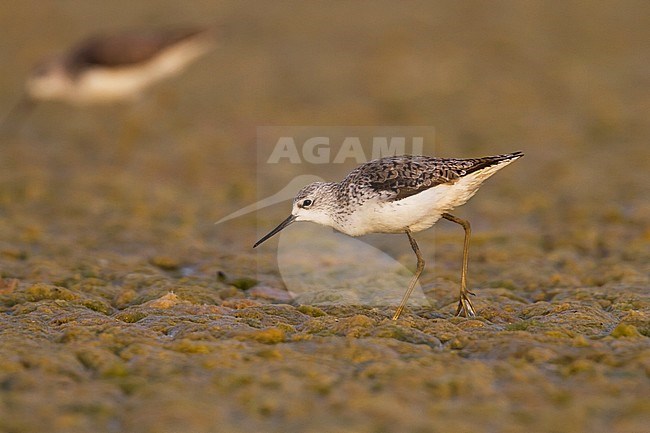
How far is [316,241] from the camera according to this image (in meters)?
7.98

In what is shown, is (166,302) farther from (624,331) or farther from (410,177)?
(624,331)

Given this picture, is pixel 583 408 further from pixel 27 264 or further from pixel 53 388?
pixel 27 264

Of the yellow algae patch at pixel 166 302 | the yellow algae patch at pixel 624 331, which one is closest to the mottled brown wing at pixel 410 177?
the yellow algae patch at pixel 624 331

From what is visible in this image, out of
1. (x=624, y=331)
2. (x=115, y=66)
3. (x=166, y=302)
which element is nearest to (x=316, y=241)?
(x=166, y=302)

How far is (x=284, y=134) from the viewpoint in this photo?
36.0 ft

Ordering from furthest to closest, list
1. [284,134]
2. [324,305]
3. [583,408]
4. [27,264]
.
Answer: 1. [284,134]
2. [27,264]
3. [324,305]
4. [583,408]

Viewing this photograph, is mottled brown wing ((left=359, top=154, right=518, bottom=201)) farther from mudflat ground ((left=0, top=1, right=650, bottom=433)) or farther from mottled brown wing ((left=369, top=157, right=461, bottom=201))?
mudflat ground ((left=0, top=1, right=650, bottom=433))

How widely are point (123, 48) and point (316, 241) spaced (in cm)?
450

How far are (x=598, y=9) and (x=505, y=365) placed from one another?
35.0ft

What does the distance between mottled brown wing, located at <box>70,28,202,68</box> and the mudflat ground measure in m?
0.79

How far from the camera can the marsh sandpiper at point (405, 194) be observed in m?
5.71

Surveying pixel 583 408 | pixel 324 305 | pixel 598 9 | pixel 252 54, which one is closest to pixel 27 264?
pixel 324 305

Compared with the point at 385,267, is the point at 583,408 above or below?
below

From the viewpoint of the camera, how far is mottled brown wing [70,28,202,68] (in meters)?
10.9
